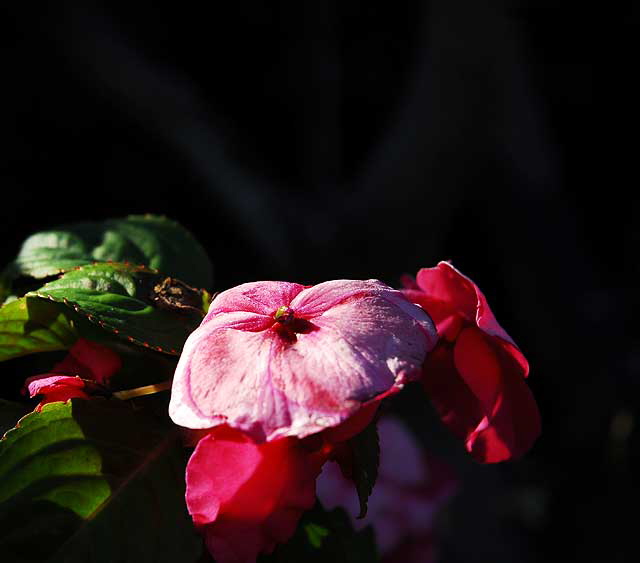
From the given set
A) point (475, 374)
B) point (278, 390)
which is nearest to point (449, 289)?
point (475, 374)

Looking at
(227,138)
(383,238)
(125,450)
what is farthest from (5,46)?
(125,450)

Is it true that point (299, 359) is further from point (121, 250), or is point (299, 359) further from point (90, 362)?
point (121, 250)

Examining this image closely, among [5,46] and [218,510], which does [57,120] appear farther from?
[218,510]

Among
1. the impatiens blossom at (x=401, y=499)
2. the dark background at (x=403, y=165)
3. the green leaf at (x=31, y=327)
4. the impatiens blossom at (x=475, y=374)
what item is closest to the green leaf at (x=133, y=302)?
the green leaf at (x=31, y=327)

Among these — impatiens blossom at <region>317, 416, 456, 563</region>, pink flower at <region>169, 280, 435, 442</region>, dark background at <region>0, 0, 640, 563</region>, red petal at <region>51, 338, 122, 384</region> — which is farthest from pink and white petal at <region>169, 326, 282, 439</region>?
dark background at <region>0, 0, 640, 563</region>

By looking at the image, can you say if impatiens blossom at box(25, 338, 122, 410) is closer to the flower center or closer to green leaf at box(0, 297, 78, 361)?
green leaf at box(0, 297, 78, 361)
